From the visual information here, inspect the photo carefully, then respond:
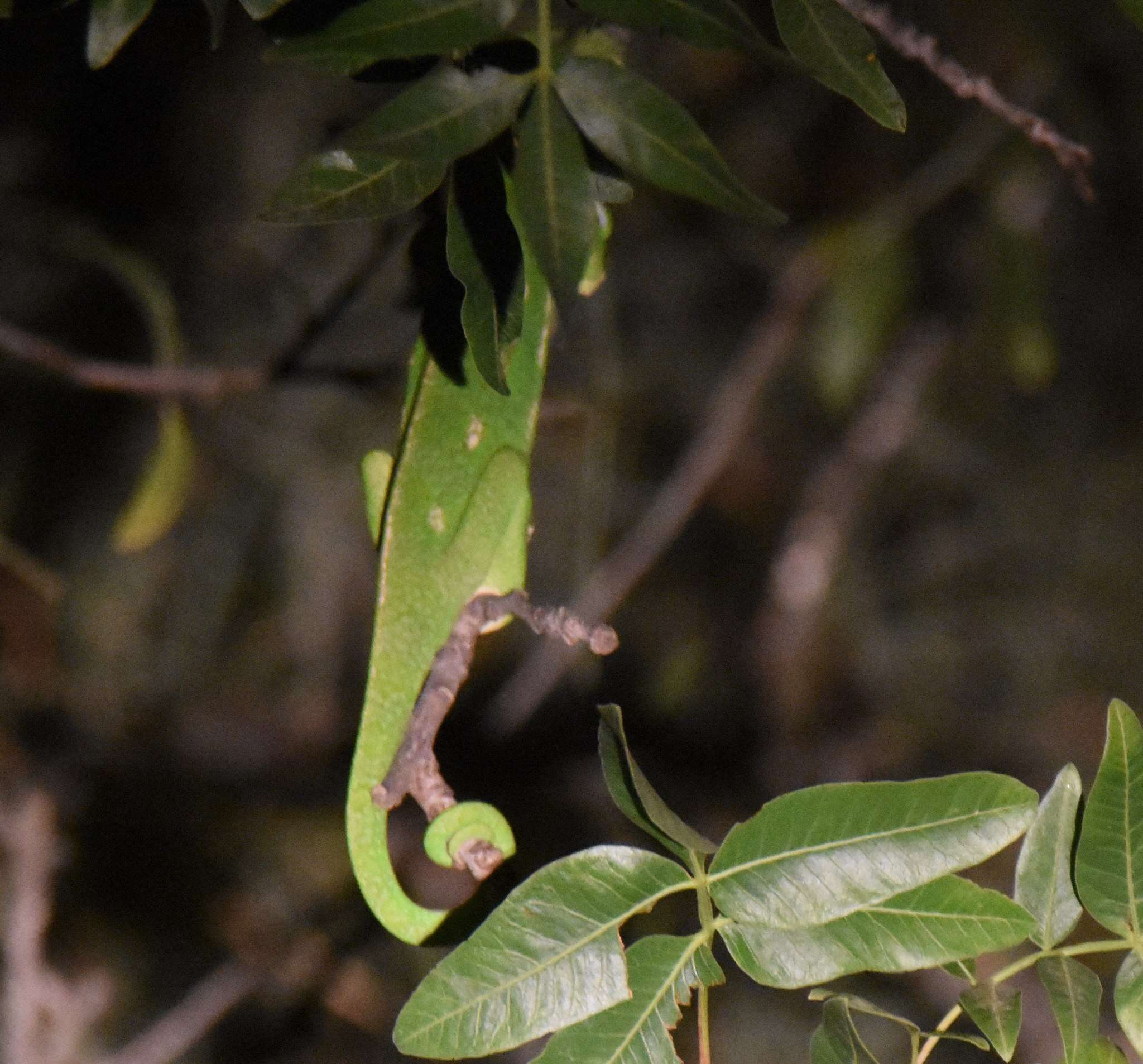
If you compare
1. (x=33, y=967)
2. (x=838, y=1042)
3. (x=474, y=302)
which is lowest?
(x=33, y=967)

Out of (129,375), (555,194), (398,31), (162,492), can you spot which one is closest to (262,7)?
(398,31)

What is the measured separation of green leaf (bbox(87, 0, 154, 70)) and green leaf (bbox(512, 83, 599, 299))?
0.99ft

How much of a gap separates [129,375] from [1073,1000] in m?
1.92

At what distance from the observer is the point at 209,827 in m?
3.49

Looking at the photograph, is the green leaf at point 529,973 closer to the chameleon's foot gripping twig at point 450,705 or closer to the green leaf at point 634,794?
the green leaf at point 634,794

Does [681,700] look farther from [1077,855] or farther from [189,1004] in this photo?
[1077,855]

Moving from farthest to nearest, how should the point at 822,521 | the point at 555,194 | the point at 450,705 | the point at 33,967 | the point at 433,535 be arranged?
the point at 822,521 → the point at 33,967 → the point at 433,535 → the point at 450,705 → the point at 555,194

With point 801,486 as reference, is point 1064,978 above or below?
above

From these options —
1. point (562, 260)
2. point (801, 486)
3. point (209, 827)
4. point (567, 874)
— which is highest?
point (562, 260)

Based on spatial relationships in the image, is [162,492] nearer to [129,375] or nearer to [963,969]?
[129,375]

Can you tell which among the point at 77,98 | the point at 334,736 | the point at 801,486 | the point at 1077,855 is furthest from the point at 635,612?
the point at 1077,855

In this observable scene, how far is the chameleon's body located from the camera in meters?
1.06

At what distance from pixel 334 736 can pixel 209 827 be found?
51 centimetres

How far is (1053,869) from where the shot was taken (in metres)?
0.74
